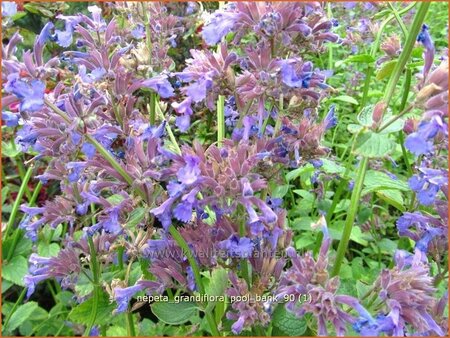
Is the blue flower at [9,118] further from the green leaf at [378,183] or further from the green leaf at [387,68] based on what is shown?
the green leaf at [387,68]

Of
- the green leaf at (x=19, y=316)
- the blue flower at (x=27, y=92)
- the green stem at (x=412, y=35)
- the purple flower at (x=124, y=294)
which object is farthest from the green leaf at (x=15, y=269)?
the green stem at (x=412, y=35)

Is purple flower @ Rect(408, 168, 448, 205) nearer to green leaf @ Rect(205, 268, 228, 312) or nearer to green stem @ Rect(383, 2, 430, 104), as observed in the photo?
green stem @ Rect(383, 2, 430, 104)

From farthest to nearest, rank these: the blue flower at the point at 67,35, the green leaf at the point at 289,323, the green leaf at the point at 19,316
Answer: the green leaf at the point at 19,316
the blue flower at the point at 67,35
the green leaf at the point at 289,323

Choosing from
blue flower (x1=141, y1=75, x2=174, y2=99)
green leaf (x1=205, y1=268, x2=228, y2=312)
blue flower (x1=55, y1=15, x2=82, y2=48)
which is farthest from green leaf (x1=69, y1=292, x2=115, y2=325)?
blue flower (x1=55, y1=15, x2=82, y2=48)

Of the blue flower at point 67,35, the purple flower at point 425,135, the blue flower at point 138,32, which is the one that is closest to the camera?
the purple flower at point 425,135

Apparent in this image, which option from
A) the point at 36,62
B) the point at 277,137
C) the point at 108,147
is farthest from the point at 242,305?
the point at 36,62

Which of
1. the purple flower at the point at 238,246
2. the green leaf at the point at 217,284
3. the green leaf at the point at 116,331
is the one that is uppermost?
the purple flower at the point at 238,246
